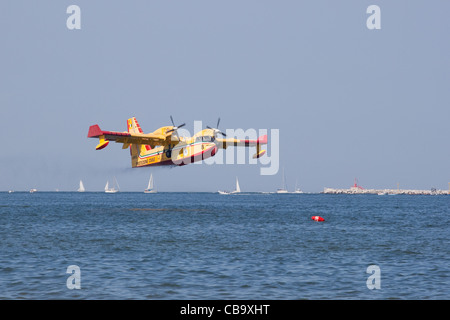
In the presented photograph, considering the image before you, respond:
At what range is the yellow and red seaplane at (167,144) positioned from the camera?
217ft

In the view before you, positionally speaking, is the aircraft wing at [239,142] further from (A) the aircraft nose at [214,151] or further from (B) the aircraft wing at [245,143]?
(A) the aircraft nose at [214,151]

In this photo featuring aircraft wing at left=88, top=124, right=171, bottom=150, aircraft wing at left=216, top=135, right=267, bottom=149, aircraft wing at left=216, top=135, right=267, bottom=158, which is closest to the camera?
aircraft wing at left=88, top=124, right=171, bottom=150

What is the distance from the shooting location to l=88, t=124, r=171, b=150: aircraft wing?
2499 inches

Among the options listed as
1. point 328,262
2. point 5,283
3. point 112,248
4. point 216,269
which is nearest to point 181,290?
point 216,269

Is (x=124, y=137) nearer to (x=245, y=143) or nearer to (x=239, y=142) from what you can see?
(x=239, y=142)

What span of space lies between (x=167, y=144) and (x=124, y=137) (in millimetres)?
6065

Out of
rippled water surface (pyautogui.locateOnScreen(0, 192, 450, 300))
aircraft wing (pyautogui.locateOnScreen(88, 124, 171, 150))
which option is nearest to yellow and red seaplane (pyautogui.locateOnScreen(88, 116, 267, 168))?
aircraft wing (pyautogui.locateOnScreen(88, 124, 171, 150))

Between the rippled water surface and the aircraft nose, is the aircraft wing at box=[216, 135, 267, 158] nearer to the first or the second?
the aircraft nose

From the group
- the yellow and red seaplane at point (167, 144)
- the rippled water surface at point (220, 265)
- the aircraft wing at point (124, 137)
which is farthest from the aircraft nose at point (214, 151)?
the rippled water surface at point (220, 265)

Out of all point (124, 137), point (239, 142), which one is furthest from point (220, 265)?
point (239, 142)
